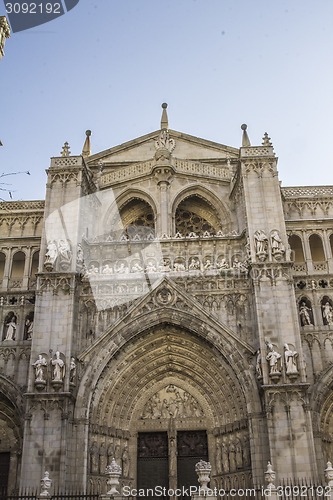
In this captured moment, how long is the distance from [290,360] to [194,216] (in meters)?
10.7

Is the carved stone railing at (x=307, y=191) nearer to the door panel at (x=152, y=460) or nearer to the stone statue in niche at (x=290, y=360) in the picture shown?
the stone statue in niche at (x=290, y=360)

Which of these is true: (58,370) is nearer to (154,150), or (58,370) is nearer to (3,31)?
(3,31)

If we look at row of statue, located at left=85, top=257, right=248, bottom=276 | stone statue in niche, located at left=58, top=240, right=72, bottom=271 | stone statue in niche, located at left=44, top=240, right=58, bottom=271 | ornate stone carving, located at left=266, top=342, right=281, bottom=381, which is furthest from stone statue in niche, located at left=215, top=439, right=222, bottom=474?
stone statue in niche, located at left=44, top=240, right=58, bottom=271

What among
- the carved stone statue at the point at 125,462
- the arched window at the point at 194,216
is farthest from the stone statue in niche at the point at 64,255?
the carved stone statue at the point at 125,462

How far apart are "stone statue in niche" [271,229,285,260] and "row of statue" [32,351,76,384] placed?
29.3 ft

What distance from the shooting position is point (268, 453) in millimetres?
19188

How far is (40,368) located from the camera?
20516 mm

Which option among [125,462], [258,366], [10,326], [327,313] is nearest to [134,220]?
[10,326]

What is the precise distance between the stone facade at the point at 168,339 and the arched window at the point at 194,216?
184cm

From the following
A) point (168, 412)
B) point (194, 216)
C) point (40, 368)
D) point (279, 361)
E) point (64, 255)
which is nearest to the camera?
point (279, 361)

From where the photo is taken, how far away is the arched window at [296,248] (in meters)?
25.2

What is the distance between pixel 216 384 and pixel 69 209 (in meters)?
9.56

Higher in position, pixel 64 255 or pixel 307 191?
pixel 307 191

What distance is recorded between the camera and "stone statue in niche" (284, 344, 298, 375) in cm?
1999
